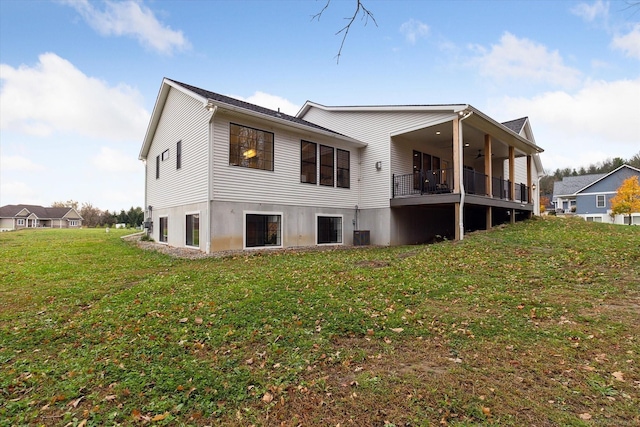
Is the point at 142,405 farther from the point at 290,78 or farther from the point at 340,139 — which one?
the point at 290,78

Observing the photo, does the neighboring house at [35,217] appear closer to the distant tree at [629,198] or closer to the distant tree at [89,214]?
the distant tree at [89,214]

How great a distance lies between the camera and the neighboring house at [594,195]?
35188mm

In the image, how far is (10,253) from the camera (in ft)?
38.3

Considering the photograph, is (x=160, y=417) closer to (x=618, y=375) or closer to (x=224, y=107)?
(x=618, y=375)

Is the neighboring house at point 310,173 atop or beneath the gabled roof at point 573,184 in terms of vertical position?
beneath

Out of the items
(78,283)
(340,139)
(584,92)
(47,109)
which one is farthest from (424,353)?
(47,109)

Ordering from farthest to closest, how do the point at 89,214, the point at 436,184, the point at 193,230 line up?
the point at 89,214
the point at 436,184
the point at 193,230

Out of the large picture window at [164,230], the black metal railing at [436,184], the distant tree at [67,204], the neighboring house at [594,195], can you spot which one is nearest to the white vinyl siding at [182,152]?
the large picture window at [164,230]

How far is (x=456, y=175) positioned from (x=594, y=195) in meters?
38.5

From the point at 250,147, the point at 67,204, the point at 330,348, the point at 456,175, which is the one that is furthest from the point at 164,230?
the point at 67,204

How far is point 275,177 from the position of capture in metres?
11.8

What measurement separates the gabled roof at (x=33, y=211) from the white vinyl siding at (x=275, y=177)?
7260cm

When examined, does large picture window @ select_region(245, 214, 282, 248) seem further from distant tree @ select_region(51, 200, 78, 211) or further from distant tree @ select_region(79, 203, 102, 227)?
distant tree @ select_region(51, 200, 78, 211)

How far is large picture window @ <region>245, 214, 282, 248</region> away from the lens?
11.1m
